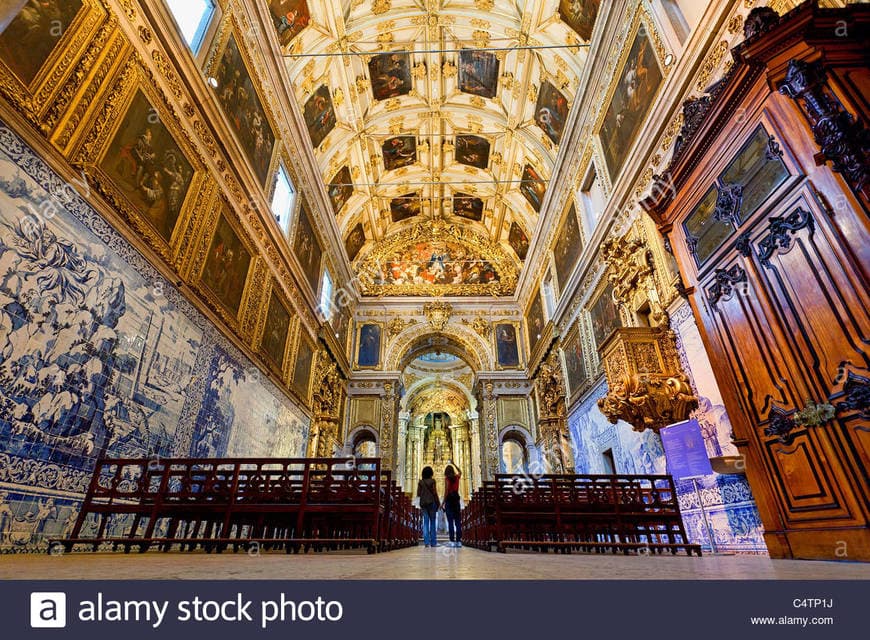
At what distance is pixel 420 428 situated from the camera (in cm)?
3228

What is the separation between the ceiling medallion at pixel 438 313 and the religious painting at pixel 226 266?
10.8 metres

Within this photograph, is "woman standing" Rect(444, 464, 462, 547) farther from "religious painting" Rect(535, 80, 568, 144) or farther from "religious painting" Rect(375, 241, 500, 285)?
"religious painting" Rect(375, 241, 500, 285)

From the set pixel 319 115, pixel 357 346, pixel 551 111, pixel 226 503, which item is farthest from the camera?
pixel 357 346

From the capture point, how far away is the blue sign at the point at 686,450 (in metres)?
5.61

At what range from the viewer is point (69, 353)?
4.56m

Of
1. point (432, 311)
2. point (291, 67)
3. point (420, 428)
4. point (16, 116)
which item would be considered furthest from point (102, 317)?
point (420, 428)

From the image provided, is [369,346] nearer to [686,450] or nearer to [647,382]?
[647,382]

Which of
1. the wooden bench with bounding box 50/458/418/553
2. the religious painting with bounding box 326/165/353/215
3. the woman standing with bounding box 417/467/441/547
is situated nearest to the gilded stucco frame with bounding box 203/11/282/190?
the religious painting with bounding box 326/165/353/215

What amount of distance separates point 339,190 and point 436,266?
6478 millimetres

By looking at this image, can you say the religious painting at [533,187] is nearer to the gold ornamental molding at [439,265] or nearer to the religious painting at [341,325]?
the gold ornamental molding at [439,265]

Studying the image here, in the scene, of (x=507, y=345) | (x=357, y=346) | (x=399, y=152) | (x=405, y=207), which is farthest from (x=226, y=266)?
(x=507, y=345)

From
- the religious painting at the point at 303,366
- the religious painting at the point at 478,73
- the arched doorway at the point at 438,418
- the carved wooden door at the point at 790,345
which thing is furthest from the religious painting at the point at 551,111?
the arched doorway at the point at 438,418

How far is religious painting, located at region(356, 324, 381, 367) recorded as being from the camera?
18656mm

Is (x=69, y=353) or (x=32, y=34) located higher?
(x=32, y=34)
